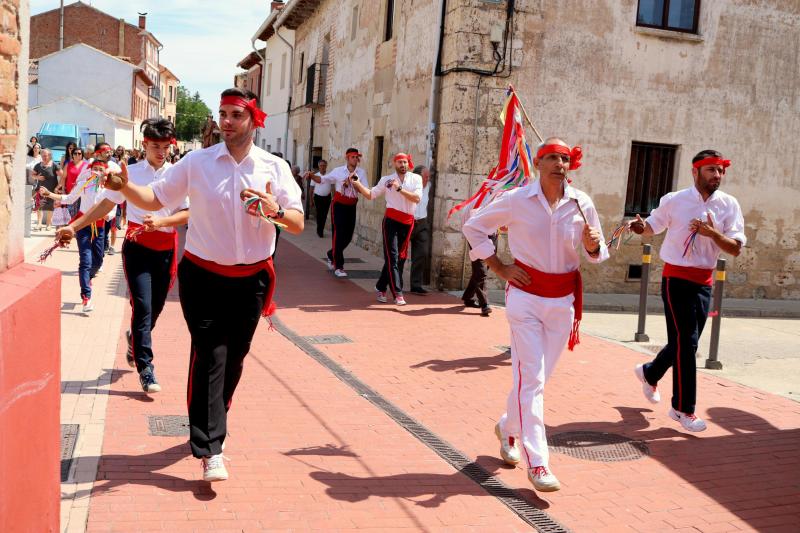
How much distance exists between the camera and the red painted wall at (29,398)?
9.37ft

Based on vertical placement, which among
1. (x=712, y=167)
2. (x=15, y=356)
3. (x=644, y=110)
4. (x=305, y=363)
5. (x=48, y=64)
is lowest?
(x=305, y=363)

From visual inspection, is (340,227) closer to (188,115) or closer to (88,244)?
(88,244)

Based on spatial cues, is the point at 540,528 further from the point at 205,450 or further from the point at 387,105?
the point at 387,105

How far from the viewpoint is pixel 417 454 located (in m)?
5.67

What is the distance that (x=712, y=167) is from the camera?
6520mm

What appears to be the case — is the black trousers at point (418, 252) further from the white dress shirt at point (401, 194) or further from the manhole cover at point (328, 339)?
the manhole cover at point (328, 339)

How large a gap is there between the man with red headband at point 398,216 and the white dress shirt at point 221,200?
6.92 meters

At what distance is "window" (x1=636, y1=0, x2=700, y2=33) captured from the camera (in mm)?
13961

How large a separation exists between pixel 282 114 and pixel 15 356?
31771mm

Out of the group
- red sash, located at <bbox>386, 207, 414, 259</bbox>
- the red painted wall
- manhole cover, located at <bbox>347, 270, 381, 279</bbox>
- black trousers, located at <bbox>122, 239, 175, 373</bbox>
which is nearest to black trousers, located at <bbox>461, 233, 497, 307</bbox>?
red sash, located at <bbox>386, 207, 414, 259</bbox>

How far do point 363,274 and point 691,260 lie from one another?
356 inches

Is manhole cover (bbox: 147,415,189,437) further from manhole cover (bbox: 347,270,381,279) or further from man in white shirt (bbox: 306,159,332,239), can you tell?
man in white shirt (bbox: 306,159,332,239)

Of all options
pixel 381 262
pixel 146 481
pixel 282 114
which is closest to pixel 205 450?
pixel 146 481

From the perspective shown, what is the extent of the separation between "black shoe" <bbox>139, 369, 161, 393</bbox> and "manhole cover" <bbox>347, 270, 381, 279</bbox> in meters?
8.10
